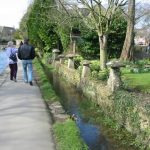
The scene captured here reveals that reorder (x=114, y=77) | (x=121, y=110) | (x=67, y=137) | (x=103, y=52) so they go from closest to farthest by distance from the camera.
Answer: (x=67, y=137) → (x=121, y=110) → (x=114, y=77) → (x=103, y=52)

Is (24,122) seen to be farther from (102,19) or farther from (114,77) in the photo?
(102,19)

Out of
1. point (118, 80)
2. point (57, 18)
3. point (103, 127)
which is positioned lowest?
point (103, 127)

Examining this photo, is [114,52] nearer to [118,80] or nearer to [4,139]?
[118,80]

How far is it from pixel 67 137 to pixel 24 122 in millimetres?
1565

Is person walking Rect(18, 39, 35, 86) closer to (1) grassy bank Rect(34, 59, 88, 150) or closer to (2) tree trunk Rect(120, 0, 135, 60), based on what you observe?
(1) grassy bank Rect(34, 59, 88, 150)

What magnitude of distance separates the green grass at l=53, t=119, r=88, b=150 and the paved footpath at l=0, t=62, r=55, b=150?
141mm

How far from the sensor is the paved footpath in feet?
24.0

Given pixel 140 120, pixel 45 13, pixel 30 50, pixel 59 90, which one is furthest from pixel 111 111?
pixel 45 13

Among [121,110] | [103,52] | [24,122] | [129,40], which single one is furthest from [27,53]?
[129,40]

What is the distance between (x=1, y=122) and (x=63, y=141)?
6.42ft

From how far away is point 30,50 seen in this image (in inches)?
618

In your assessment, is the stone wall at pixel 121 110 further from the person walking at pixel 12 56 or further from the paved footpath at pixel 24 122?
the person walking at pixel 12 56

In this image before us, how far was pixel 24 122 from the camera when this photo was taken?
905cm

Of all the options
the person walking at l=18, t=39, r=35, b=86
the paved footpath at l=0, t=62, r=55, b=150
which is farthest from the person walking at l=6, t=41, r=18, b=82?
the paved footpath at l=0, t=62, r=55, b=150
